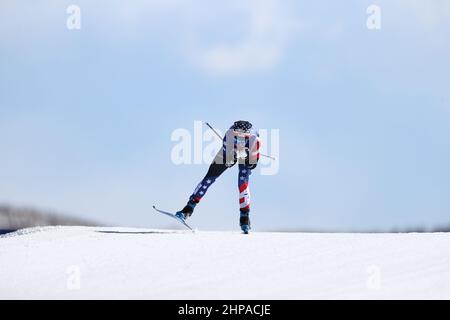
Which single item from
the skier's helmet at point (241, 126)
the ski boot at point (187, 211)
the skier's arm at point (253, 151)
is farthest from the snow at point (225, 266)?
the skier's helmet at point (241, 126)

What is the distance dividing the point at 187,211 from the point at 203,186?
53 centimetres

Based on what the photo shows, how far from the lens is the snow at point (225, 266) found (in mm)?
7676

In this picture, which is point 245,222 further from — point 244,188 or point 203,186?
point 203,186

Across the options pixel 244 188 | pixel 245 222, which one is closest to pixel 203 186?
pixel 244 188

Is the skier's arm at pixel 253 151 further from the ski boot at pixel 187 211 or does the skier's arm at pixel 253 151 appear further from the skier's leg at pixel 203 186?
the ski boot at pixel 187 211

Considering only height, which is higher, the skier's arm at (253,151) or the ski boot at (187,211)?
the skier's arm at (253,151)

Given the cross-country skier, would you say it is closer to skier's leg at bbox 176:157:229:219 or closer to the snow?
skier's leg at bbox 176:157:229:219

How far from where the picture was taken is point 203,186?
1220 cm

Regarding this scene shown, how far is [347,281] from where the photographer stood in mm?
7930

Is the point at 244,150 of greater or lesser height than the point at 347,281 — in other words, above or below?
above
